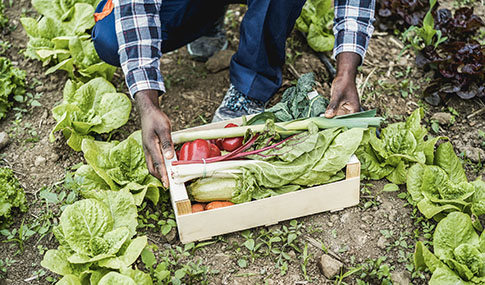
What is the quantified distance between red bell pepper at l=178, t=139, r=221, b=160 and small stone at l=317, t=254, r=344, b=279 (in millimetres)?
861

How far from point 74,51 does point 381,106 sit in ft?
7.46

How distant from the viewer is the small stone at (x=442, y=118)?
348 centimetres

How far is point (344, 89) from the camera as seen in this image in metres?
2.89

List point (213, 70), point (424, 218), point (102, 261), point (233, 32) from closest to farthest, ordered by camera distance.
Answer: point (102, 261), point (424, 218), point (213, 70), point (233, 32)

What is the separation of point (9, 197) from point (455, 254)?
8.10ft

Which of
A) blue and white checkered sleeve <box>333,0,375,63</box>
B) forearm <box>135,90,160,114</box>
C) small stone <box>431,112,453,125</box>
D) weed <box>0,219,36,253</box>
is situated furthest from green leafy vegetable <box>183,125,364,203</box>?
small stone <box>431,112,453,125</box>

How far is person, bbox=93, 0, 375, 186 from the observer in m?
2.80

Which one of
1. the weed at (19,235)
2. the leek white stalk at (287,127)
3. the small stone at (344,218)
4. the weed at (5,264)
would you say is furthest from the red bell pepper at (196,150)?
the weed at (5,264)

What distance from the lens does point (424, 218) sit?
287cm

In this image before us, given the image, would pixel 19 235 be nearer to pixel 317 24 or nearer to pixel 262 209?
pixel 262 209

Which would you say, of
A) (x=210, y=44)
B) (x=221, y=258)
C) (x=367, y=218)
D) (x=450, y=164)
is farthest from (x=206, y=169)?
(x=210, y=44)

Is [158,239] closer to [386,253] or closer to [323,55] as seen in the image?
[386,253]

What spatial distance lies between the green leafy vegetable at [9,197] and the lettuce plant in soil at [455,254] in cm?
223

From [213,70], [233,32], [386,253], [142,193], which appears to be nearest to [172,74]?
[213,70]
